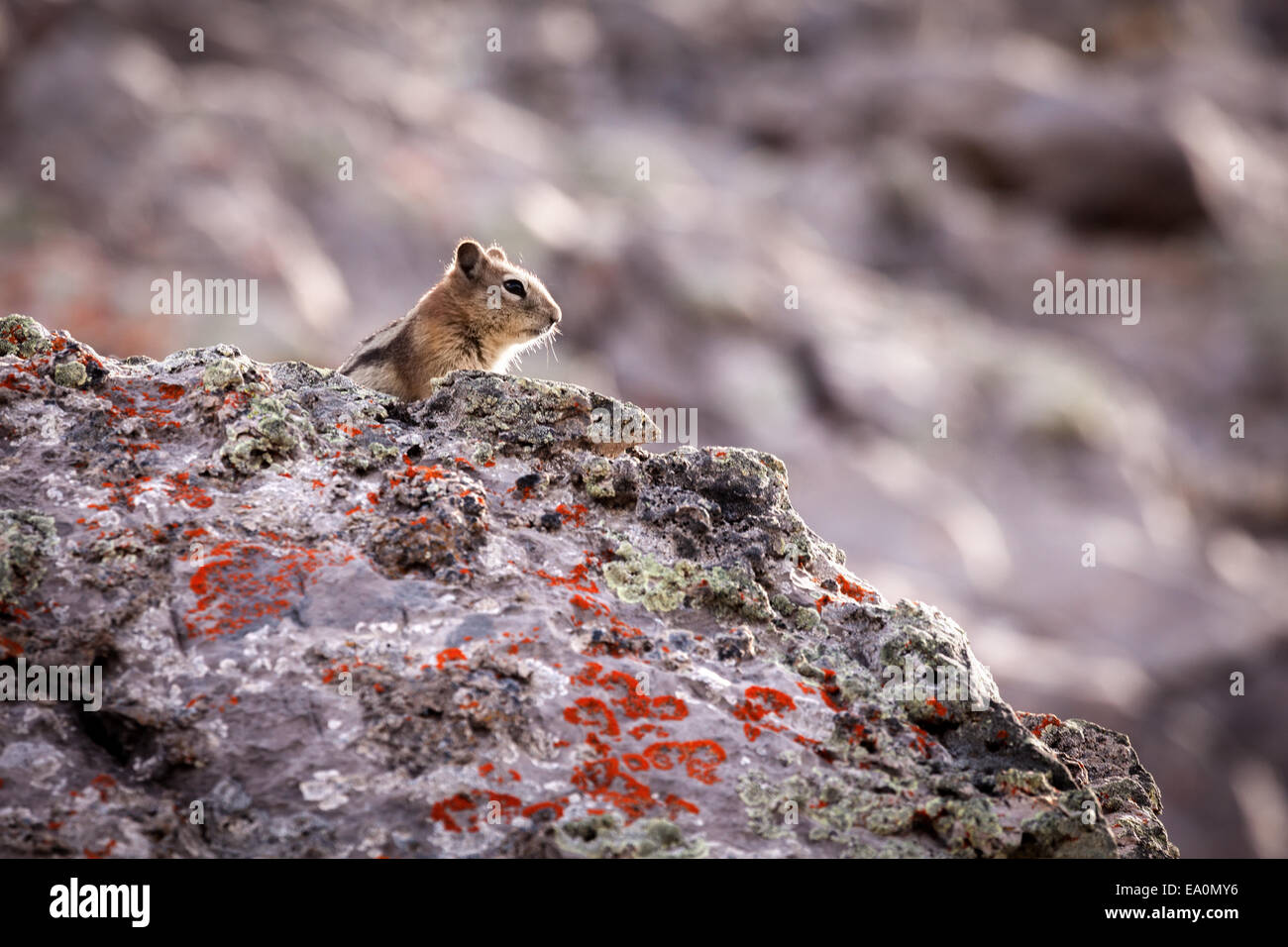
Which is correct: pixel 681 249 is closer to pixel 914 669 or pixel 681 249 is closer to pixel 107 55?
pixel 107 55

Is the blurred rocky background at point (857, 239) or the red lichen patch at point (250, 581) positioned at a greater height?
the blurred rocky background at point (857, 239)

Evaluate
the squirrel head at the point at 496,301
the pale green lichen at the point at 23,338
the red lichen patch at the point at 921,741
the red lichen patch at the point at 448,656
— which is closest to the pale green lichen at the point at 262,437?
the pale green lichen at the point at 23,338

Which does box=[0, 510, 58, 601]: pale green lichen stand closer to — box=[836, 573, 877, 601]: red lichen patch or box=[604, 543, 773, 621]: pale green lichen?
box=[604, 543, 773, 621]: pale green lichen

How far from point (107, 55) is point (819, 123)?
27.0 metres

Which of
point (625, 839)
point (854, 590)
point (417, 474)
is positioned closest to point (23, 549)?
point (417, 474)

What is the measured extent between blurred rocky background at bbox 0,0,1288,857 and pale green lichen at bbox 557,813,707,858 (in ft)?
69.0

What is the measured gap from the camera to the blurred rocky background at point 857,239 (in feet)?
87.5

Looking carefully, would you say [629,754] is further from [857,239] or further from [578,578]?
[857,239]

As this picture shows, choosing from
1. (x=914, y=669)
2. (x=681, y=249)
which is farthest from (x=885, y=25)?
(x=914, y=669)

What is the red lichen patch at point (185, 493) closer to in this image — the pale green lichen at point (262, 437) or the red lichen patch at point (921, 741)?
the pale green lichen at point (262, 437)

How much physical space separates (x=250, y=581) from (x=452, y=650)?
1.03 meters

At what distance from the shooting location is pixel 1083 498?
110 feet

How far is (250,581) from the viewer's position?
507 cm

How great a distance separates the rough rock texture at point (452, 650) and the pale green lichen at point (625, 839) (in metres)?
0.01
